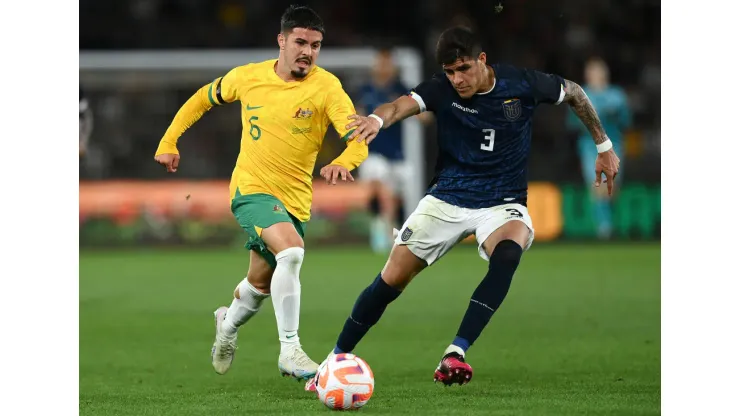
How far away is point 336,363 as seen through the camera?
5680 mm

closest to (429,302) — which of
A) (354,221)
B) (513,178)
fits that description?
(513,178)

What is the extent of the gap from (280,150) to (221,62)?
12.2 meters

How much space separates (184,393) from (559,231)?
10.5m

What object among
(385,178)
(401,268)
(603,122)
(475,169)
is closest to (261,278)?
(401,268)

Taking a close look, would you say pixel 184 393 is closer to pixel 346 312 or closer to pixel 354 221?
pixel 346 312

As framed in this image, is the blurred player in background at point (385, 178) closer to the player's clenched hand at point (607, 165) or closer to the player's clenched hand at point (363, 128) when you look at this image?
the player's clenched hand at point (607, 165)

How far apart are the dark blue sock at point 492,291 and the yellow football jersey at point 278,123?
3.55ft

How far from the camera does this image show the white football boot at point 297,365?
6.24m

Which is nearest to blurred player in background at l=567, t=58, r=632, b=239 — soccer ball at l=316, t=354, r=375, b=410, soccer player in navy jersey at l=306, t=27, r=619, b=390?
soccer player in navy jersey at l=306, t=27, r=619, b=390

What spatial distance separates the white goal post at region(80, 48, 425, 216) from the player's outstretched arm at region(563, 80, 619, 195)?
11.1 meters

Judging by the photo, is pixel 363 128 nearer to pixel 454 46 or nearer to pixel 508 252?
pixel 454 46

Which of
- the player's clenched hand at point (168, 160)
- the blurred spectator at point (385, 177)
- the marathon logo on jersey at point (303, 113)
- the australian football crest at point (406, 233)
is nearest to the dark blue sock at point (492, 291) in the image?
the australian football crest at point (406, 233)

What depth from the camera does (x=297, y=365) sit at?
6266mm

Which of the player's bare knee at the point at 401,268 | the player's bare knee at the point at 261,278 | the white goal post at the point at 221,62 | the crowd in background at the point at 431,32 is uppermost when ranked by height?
the crowd in background at the point at 431,32
